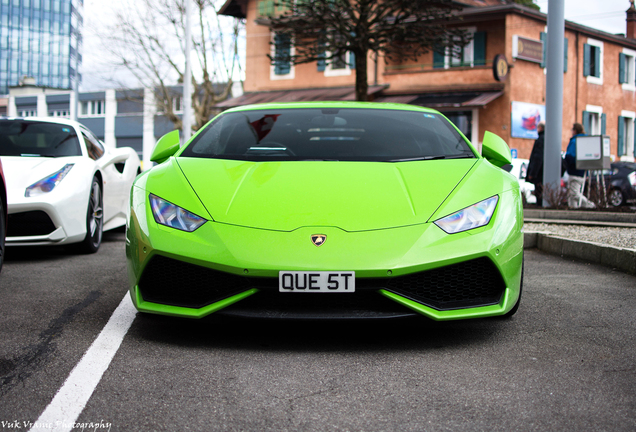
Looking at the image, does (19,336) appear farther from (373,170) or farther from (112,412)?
(373,170)

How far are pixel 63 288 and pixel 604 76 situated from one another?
95.5 ft

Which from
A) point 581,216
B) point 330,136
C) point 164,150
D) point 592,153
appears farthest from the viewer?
point 592,153

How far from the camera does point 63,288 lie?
473cm

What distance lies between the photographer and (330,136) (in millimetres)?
4672

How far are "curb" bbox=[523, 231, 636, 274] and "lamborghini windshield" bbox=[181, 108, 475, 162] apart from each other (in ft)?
7.45

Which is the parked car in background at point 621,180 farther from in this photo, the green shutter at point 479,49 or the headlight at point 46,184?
the headlight at point 46,184

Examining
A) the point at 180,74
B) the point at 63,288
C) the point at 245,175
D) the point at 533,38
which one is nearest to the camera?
the point at 245,175

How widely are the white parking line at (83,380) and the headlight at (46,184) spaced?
2674 millimetres

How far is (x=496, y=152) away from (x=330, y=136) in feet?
3.62

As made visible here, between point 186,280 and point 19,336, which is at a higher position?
point 186,280

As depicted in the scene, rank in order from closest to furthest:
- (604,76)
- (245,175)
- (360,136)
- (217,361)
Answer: (217,361), (245,175), (360,136), (604,76)

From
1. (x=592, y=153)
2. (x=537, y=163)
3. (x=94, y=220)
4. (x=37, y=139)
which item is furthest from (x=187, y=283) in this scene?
(x=537, y=163)

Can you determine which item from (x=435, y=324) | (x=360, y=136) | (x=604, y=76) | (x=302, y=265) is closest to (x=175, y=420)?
(x=302, y=265)

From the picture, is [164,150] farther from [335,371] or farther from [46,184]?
[46,184]
